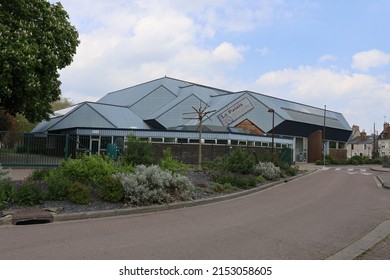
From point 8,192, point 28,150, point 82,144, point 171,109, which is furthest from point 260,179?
point 171,109

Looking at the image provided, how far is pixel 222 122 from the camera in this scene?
51.8 metres

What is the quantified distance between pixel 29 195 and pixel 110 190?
6.95 ft

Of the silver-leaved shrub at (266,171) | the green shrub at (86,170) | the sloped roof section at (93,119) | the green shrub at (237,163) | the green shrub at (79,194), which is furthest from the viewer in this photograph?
Result: the sloped roof section at (93,119)

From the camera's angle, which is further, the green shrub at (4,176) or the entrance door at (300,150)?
the entrance door at (300,150)

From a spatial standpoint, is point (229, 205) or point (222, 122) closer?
point (229, 205)

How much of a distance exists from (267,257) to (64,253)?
10.5ft

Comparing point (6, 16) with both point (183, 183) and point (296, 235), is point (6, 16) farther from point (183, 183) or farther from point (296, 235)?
point (296, 235)

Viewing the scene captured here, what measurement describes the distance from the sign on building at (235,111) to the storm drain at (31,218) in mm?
43298

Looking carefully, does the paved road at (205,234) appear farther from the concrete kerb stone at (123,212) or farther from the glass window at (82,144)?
the glass window at (82,144)

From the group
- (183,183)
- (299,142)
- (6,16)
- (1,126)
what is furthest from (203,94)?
(183,183)

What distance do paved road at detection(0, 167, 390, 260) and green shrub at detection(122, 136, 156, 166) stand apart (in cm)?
385

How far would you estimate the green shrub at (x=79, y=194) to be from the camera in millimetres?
10438

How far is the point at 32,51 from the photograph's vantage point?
2031 centimetres

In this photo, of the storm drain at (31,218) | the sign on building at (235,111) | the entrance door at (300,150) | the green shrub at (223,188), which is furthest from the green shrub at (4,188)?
the entrance door at (300,150)
